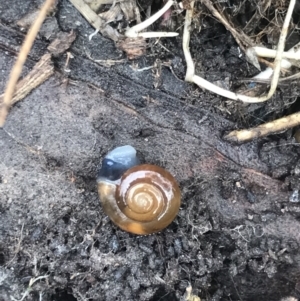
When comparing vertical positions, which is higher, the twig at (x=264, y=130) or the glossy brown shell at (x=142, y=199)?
the twig at (x=264, y=130)

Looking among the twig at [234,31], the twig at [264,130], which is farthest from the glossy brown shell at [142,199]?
the twig at [234,31]

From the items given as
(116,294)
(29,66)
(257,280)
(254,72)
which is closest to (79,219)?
Answer: (116,294)

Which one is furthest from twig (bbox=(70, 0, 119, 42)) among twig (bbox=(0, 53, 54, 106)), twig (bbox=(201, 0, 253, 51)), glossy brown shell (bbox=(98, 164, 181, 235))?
glossy brown shell (bbox=(98, 164, 181, 235))

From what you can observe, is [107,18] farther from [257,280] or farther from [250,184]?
[257,280]

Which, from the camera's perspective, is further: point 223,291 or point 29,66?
point 223,291

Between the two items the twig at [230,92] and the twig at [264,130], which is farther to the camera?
the twig at [264,130]

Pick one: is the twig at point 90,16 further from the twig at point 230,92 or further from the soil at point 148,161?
the twig at point 230,92
